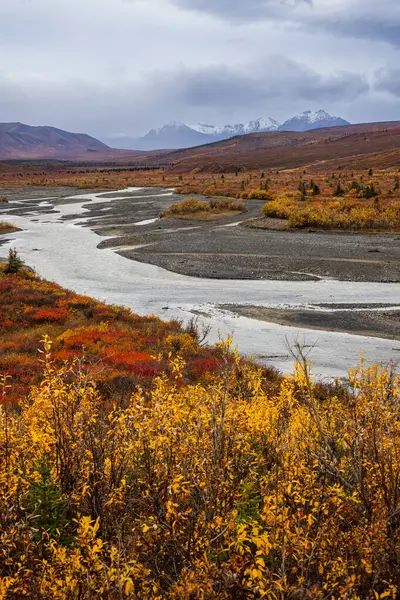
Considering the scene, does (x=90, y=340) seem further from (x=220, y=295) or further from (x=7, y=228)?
(x=7, y=228)

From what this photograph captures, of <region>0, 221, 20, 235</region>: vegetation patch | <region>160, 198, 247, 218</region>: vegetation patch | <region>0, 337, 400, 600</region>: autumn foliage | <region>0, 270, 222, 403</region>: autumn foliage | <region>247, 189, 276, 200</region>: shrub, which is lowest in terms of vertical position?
<region>0, 270, 222, 403</region>: autumn foliage

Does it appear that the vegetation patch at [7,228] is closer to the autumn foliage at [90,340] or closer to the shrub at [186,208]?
the shrub at [186,208]

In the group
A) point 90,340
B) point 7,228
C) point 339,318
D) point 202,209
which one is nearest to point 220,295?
point 339,318

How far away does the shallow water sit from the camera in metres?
15.3

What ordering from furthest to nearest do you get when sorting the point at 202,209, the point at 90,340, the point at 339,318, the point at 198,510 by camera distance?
1. the point at 202,209
2. the point at 339,318
3. the point at 90,340
4. the point at 198,510

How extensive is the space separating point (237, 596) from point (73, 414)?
2.67 meters

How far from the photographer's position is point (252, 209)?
50594mm

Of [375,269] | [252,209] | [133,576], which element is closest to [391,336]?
[375,269]

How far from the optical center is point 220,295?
73.3ft

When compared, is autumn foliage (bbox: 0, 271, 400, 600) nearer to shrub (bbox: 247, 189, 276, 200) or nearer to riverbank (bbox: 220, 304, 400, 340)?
riverbank (bbox: 220, 304, 400, 340)

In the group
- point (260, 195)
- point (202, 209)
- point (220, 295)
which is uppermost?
point (260, 195)

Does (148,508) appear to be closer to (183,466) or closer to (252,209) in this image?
(183,466)

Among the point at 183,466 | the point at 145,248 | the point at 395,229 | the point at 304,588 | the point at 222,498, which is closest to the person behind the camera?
the point at 304,588

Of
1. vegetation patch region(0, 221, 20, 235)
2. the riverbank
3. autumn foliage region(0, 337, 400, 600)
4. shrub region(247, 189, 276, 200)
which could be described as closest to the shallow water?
the riverbank
